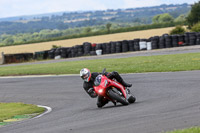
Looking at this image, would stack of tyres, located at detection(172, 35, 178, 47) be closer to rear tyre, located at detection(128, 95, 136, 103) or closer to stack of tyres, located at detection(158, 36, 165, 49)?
stack of tyres, located at detection(158, 36, 165, 49)

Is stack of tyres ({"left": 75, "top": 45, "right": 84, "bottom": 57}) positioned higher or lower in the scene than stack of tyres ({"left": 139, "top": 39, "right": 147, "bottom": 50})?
lower

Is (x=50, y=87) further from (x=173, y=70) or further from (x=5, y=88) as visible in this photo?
(x=173, y=70)

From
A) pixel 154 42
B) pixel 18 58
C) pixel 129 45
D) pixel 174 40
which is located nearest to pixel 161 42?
pixel 154 42

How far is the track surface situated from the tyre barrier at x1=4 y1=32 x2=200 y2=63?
62.2 feet

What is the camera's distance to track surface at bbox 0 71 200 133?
305 inches

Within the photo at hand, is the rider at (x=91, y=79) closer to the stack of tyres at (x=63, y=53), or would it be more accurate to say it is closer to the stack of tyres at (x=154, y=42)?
the stack of tyres at (x=154, y=42)

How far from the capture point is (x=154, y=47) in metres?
37.9

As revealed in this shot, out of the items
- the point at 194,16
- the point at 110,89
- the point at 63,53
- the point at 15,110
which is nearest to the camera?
the point at 110,89

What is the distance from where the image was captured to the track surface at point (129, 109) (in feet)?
25.4

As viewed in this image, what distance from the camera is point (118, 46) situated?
39.7 meters

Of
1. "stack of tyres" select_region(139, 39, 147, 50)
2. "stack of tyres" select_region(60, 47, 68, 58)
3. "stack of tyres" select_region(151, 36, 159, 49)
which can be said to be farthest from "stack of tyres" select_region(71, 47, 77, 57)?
"stack of tyres" select_region(151, 36, 159, 49)

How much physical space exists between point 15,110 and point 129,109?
471cm

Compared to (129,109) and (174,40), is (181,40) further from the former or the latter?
(129,109)

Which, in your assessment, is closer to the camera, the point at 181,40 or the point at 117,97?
the point at 117,97
